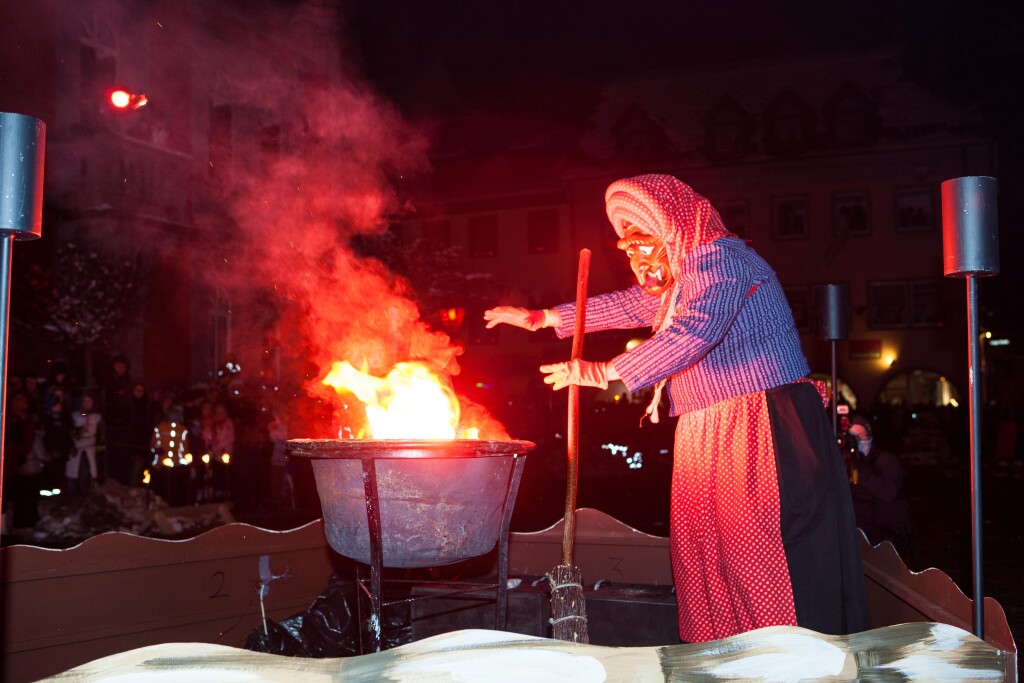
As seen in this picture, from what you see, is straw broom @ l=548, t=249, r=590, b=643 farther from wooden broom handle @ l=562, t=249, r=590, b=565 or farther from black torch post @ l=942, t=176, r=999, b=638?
black torch post @ l=942, t=176, r=999, b=638

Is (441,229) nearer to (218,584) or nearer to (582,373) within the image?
(218,584)

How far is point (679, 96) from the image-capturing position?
2795 centimetres

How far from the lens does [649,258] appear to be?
3.25 metres

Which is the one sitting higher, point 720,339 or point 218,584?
point 720,339

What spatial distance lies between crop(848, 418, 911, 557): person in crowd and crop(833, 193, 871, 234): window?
20.7 metres

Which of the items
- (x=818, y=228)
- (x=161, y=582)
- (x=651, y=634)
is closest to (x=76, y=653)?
(x=161, y=582)

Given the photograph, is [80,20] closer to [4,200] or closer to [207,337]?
[4,200]

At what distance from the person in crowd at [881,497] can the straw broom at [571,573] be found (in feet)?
10.6

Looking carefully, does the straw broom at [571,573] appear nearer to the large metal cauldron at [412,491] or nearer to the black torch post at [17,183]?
the large metal cauldron at [412,491]

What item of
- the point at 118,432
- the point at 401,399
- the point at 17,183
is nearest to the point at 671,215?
the point at 401,399

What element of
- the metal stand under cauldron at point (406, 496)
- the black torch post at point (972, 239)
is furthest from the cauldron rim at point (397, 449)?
the black torch post at point (972, 239)

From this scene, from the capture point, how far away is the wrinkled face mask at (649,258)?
10.5ft

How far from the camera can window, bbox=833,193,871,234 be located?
24.8 m

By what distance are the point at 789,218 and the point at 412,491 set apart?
80.2ft
